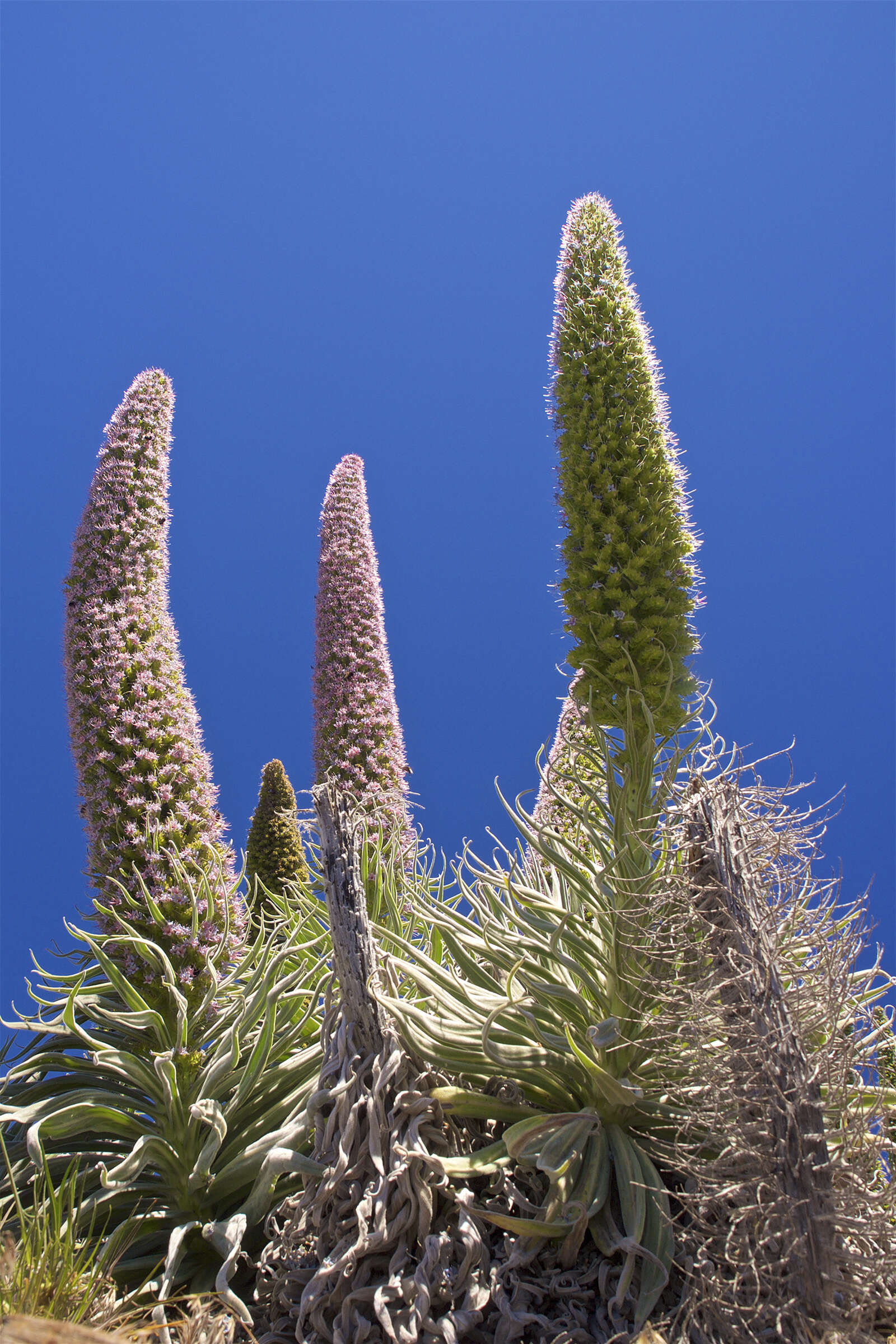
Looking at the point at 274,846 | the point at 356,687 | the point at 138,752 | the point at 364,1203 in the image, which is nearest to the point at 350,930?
the point at 364,1203

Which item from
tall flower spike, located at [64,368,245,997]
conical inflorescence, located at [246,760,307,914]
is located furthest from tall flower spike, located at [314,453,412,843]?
tall flower spike, located at [64,368,245,997]

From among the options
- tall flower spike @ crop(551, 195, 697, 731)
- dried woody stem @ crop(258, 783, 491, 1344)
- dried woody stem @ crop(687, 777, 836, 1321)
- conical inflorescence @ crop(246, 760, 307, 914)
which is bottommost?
dried woody stem @ crop(258, 783, 491, 1344)

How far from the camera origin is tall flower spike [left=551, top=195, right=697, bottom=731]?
316 cm

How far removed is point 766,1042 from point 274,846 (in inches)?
194

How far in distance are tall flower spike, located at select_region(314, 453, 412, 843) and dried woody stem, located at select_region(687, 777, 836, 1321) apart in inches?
113

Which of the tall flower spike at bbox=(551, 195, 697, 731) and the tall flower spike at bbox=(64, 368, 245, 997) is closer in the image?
the tall flower spike at bbox=(551, 195, 697, 731)

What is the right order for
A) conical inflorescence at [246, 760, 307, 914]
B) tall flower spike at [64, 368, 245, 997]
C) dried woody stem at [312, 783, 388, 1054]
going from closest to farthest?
dried woody stem at [312, 783, 388, 1054], tall flower spike at [64, 368, 245, 997], conical inflorescence at [246, 760, 307, 914]

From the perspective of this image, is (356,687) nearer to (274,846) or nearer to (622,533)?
(274,846)

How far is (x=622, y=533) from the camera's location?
319cm

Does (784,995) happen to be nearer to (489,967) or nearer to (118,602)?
(489,967)

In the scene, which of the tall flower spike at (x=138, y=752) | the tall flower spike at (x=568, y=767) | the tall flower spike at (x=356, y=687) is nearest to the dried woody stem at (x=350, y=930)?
the tall flower spike at (x=568, y=767)

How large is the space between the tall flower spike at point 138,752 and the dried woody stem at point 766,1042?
6.90ft

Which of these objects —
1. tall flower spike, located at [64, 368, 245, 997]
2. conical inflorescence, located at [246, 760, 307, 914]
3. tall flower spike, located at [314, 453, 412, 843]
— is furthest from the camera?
conical inflorescence, located at [246, 760, 307, 914]

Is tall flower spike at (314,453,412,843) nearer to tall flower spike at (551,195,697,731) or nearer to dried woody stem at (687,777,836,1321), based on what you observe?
tall flower spike at (551,195,697,731)
